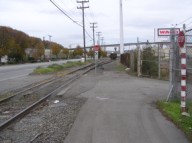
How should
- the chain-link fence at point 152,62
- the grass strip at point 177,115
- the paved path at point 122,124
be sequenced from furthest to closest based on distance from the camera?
the chain-link fence at point 152,62, the grass strip at point 177,115, the paved path at point 122,124

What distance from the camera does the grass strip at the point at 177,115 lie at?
9180 mm

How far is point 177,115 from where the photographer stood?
10945 millimetres

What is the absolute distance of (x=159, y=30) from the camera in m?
17.3

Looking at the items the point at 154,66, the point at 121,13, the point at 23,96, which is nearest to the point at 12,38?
the point at 121,13

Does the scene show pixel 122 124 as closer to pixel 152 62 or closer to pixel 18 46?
pixel 152 62

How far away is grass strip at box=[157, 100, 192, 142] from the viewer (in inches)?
361

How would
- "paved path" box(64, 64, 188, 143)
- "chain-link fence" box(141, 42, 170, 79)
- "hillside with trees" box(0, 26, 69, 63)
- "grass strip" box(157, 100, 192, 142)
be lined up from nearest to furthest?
"paved path" box(64, 64, 188, 143) → "grass strip" box(157, 100, 192, 142) → "chain-link fence" box(141, 42, 170, 79) → "hillside with trees" box(0, 26, 69, 63)

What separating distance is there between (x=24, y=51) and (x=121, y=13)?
5030cm

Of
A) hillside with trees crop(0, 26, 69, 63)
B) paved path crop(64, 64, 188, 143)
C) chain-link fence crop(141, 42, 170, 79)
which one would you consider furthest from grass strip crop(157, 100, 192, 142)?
hillside with trees crop(0, 26, 69, 63)

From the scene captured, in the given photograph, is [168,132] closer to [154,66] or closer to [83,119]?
[83,119]

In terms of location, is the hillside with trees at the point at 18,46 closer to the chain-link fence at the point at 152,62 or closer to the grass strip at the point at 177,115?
the chain-link fence at the point at 152,62

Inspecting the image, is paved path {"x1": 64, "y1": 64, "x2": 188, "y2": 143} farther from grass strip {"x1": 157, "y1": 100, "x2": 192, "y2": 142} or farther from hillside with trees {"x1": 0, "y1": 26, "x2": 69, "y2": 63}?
hillside with trees {"x1": 0, "y1": 26, "x2": 69, "y2": 63}

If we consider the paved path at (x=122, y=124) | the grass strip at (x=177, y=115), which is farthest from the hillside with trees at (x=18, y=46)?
the grass strip at (x=177, y=115)

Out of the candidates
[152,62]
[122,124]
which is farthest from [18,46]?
[122,124]
